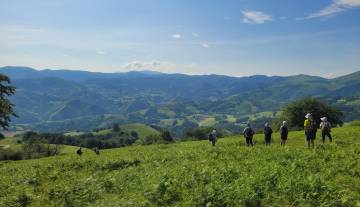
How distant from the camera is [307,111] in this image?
112 meters

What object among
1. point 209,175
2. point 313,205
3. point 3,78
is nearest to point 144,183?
point 209,175

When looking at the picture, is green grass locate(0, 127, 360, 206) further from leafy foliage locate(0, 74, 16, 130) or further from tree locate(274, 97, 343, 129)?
tree locate(274, 97, 343, 129)

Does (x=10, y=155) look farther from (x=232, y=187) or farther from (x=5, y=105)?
(x=232, y=187)

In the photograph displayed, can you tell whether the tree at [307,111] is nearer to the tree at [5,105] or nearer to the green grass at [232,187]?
the tree at [5,105]

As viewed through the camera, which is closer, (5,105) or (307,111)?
(5,105)

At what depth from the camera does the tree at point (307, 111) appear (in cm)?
11269

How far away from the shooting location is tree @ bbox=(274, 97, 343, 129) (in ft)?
370

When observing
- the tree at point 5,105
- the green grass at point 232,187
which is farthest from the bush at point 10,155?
the green grass at point 232,187

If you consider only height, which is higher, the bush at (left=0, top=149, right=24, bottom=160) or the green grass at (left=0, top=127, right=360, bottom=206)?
the green grass at (left=0, top=127, right=360, bottom=206)

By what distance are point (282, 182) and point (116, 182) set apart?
1022 centimetres

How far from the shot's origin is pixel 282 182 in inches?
657

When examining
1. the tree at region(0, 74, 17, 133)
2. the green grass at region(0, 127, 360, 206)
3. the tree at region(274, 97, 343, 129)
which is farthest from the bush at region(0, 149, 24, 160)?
the green grass at region(0, 127, 360, 206)

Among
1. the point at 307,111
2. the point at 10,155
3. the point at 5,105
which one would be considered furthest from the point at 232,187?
the point at 10,155

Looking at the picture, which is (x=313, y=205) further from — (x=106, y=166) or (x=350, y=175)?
(x=106, y=166)
